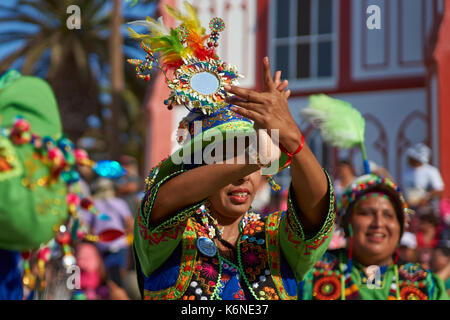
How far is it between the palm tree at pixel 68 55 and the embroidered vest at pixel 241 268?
13962 mm

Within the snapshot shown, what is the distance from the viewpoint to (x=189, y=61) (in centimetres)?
255

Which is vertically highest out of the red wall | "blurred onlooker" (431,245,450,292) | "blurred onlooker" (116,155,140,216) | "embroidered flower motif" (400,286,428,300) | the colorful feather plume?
the red wall

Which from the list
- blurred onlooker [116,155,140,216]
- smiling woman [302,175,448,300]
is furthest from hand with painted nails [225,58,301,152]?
blurred onlooker [116,155,140,216]

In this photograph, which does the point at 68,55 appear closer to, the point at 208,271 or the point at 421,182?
the point at 421,182

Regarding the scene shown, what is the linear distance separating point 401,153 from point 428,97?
121 cm

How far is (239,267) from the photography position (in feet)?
8.80

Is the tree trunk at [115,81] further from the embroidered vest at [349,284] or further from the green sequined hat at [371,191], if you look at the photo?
the embroidered vest at [349,284]

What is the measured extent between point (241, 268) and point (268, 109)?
2.59 ft

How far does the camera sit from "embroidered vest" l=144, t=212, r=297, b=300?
2.56m

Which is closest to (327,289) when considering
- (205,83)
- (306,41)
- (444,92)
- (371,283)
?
(371,283)

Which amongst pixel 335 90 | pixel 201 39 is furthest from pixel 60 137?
pixel 335 90

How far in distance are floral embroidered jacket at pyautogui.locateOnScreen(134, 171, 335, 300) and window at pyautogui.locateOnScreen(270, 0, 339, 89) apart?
10245 millimetres

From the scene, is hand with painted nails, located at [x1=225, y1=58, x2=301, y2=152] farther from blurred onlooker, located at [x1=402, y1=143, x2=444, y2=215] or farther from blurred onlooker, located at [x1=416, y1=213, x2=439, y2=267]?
blurred onlooker, located at [x1=402, y1=143, x2=444, y2=215]
